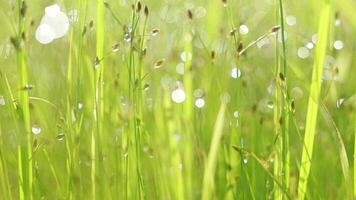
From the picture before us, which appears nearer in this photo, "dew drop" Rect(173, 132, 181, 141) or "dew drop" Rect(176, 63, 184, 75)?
"dew drop" Rect(173, 132, 181, 141)

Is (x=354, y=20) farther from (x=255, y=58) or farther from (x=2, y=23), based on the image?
(x=2, y=23)

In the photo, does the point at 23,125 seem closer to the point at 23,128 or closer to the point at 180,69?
the point at 23,128

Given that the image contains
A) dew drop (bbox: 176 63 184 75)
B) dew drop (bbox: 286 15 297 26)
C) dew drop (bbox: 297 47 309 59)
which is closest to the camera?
dew drop (bbox: 176 63 184 75)

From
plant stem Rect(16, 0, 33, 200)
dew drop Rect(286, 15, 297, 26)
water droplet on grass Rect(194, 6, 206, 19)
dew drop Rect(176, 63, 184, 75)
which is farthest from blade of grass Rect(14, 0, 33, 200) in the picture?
dew drop Rect(286, 15, 297, 26)

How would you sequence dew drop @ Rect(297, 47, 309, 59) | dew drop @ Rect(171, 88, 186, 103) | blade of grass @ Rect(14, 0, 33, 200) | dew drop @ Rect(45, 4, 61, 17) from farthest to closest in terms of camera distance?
dew drop @ Rect(297, 47, 309, 59) < dew drop @ Rect(45, 4, 61, 17) < dew drop @ Rect(171, 88, 186, 103) < blade of grass @ Rect(14, 0, 33, 200)

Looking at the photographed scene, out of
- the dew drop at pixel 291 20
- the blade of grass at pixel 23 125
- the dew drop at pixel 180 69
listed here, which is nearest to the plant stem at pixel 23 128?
the blade of grass at pixel 23 125

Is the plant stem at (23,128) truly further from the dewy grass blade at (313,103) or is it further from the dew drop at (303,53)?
the dew drop at (303,53)

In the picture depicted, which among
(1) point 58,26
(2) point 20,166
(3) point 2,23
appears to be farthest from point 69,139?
(3) point 2,23

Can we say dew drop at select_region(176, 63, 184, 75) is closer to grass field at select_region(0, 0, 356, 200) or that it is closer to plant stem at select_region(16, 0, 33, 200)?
grass field at select_region(0, 0, 356, 200)

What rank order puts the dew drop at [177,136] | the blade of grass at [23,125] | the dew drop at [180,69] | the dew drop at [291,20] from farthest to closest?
1. the dew drop at [291,20]
2. the dew drop at [180,69]
3. the dew drop at [177,136]
4. the blade of grass at [23,125]
